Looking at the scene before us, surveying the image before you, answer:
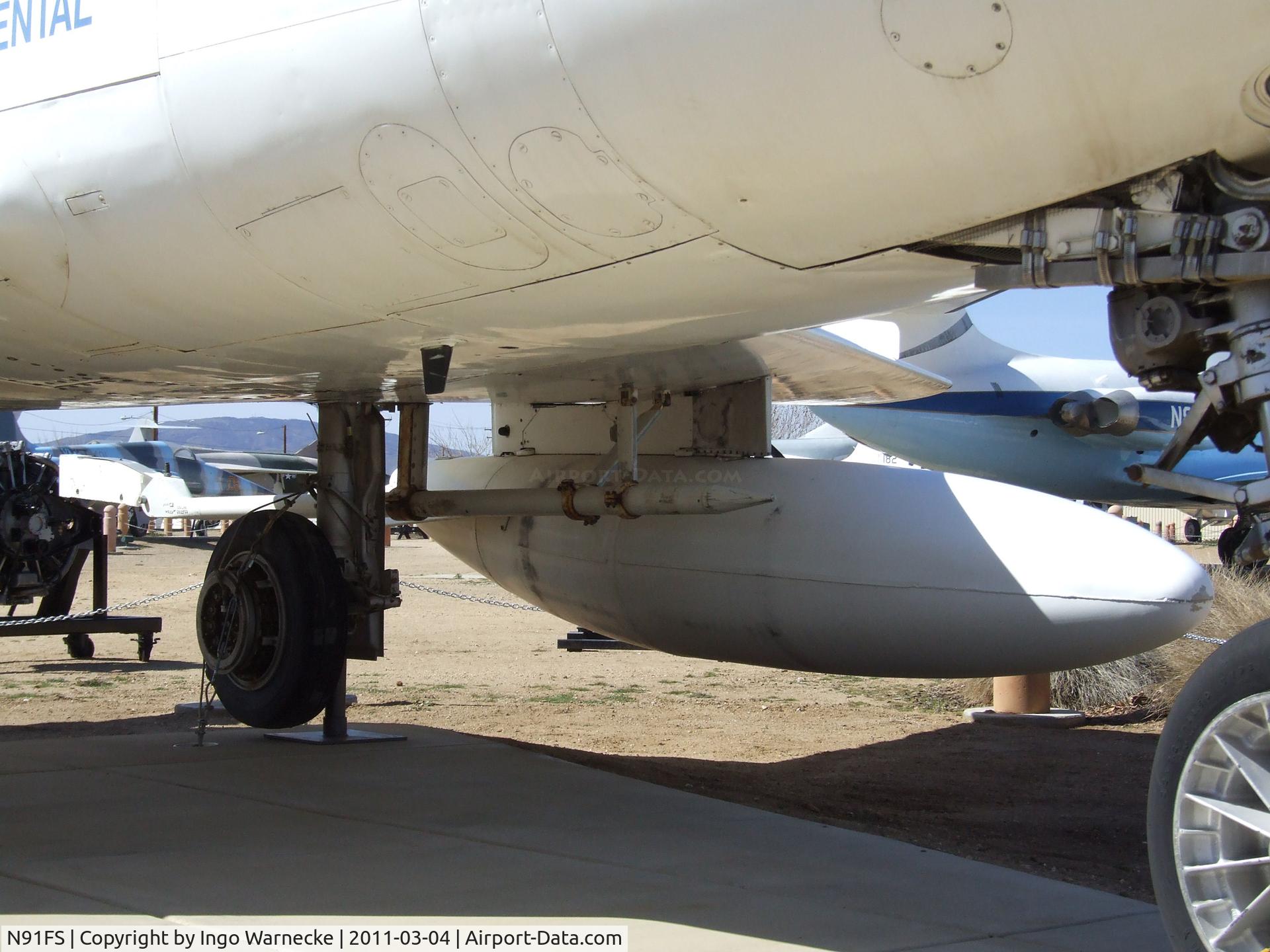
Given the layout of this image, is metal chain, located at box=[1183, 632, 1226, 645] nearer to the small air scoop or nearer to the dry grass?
the dry grass

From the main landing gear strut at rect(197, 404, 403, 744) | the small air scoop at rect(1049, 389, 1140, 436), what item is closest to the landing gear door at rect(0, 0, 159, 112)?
the main landing gear strut at rect(197, 404, 403, 744)

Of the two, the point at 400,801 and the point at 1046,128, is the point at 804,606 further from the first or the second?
the point at 1046,128

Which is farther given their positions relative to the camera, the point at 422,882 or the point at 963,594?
the point at 963,594

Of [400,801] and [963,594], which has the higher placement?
[963,594]

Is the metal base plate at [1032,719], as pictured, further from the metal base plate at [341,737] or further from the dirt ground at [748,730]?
the metal base plate at [341,737]

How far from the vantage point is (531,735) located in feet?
26.5

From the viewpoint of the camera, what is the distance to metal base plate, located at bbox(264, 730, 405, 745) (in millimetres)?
A: 6766

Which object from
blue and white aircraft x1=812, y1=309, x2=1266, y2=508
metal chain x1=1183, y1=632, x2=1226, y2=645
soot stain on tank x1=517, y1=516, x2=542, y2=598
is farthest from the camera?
blue and white aircraft x1=812, y1=309, x2=1266, y2=508

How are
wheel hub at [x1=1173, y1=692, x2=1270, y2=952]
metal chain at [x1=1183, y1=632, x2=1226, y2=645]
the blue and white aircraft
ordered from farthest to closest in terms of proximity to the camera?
the blue and white aircraft
metal chain at [x1=1183, y1=632, x2=1226, y2=645]
wheel hub at [x1=1173, y1=692, x2=1270, y2=952]

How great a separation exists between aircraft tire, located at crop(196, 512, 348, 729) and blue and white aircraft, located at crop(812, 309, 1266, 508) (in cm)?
1536

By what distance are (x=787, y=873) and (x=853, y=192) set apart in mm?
2300

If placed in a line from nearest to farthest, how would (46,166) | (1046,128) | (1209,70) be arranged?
1. (1209,70)
2. (1046,128)
3. (46,166)

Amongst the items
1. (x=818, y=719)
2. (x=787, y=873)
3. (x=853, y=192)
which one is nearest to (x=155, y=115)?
(x=853, y=192)

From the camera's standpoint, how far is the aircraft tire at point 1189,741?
2.63 metres
